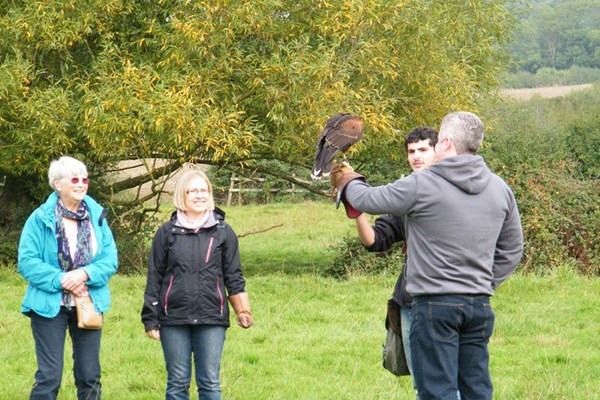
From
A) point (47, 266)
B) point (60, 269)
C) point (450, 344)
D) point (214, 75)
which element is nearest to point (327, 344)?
point (60, 269)

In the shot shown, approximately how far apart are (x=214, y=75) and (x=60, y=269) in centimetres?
926

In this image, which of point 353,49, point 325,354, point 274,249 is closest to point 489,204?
point 325,354

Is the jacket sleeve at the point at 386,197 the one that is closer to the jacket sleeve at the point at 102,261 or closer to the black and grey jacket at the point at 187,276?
the black and grey jacket at the point at 187,276

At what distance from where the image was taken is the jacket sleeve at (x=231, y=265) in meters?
5.90

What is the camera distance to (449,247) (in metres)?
4.63

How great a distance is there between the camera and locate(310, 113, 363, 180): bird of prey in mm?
4562

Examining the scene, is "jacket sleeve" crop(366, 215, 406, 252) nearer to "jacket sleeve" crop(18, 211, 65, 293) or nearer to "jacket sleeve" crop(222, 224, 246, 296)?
"jacket sleeve" crop(222, 224, 246, 296)

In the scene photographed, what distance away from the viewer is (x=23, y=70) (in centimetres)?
1433

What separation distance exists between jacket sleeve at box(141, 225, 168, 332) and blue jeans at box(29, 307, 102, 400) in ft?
1.74

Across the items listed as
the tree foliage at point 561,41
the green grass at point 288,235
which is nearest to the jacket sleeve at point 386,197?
the green grass at point 288,235

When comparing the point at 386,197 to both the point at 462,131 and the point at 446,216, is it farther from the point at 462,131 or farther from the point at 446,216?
the point at 462,131

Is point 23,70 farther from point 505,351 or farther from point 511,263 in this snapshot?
point 511,263

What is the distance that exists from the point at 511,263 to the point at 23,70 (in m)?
11.0

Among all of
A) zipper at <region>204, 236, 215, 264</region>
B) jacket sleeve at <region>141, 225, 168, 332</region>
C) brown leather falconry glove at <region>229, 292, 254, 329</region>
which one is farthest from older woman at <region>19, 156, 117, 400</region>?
brown leather falconry glove at <region>229, 292, 254, 329</region>
